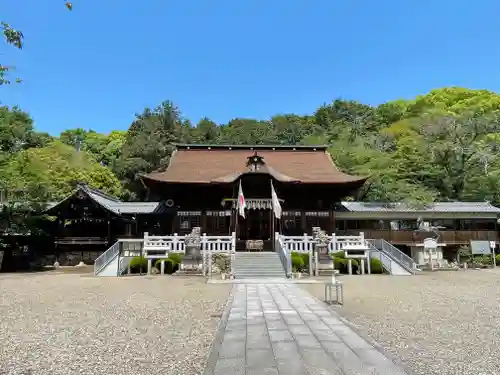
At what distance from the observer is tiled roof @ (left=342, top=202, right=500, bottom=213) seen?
88.2ft

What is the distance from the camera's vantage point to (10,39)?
16.0 feet

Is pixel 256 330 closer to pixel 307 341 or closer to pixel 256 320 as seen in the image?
pixel 256 320

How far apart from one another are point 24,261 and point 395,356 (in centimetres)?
2520

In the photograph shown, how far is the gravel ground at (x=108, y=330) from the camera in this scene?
16.1ft

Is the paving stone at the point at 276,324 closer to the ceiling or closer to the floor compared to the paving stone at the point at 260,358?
closer to the floor

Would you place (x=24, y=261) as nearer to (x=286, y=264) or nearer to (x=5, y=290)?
(x=5, y=290)

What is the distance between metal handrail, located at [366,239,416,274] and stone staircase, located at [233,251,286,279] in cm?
588

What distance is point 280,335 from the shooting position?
613cm

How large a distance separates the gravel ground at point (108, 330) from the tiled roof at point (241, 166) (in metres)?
12.7

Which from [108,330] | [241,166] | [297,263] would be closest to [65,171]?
[241,166]

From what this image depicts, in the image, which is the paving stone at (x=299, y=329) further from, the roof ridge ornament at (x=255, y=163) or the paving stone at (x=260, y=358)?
the roof ridge ornament at (x=255, y=163)

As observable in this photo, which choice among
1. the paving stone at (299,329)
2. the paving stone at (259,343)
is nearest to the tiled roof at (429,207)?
the paving stone at (299,329)

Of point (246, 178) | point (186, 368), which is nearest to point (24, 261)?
point (246, 178)

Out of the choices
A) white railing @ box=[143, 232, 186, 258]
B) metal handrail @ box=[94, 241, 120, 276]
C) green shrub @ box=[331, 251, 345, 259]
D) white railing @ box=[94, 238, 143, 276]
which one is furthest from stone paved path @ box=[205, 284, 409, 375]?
white railing @ box=[94, 238, 143, 276]
